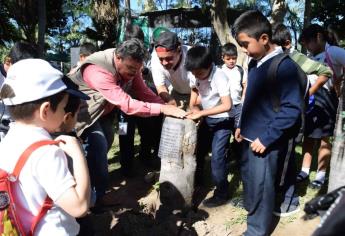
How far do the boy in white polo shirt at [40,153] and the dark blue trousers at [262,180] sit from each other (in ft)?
5.13

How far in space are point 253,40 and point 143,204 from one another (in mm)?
1954

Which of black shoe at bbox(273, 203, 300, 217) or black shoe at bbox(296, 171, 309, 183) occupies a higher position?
black shoe at bbox(296, 171, 309, 183)

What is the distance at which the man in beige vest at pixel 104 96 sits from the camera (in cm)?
311

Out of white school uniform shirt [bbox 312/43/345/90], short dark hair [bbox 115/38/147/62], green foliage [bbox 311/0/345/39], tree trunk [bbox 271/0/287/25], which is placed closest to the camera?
short dark hair [bbox 115/38/147/62]

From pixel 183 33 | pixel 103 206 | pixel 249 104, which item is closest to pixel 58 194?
pixel 249 104

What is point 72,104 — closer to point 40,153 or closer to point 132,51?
point 40,153

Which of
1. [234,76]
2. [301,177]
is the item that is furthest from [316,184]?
[234,76]

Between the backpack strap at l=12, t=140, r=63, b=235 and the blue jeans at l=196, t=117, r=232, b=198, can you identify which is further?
the blue jeans at l=196, t=117, r=232, b=198

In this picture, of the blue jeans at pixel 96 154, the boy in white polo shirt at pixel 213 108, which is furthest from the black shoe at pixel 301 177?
the blue jeans at pixel 96 154

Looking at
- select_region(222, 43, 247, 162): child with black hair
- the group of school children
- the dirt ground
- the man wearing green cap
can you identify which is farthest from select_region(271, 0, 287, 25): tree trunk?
the dirt ground

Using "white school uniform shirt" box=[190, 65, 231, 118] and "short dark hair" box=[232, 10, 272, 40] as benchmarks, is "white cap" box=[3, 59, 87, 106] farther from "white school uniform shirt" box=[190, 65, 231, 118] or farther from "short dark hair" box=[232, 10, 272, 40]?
"white school uniform shirt" box=[190, 65, 231, 118]

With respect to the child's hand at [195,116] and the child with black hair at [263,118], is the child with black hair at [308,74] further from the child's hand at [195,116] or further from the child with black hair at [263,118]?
the child's hand at [195,116]

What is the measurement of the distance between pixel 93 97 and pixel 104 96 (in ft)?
0.47

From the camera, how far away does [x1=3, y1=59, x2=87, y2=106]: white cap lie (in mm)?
1501
